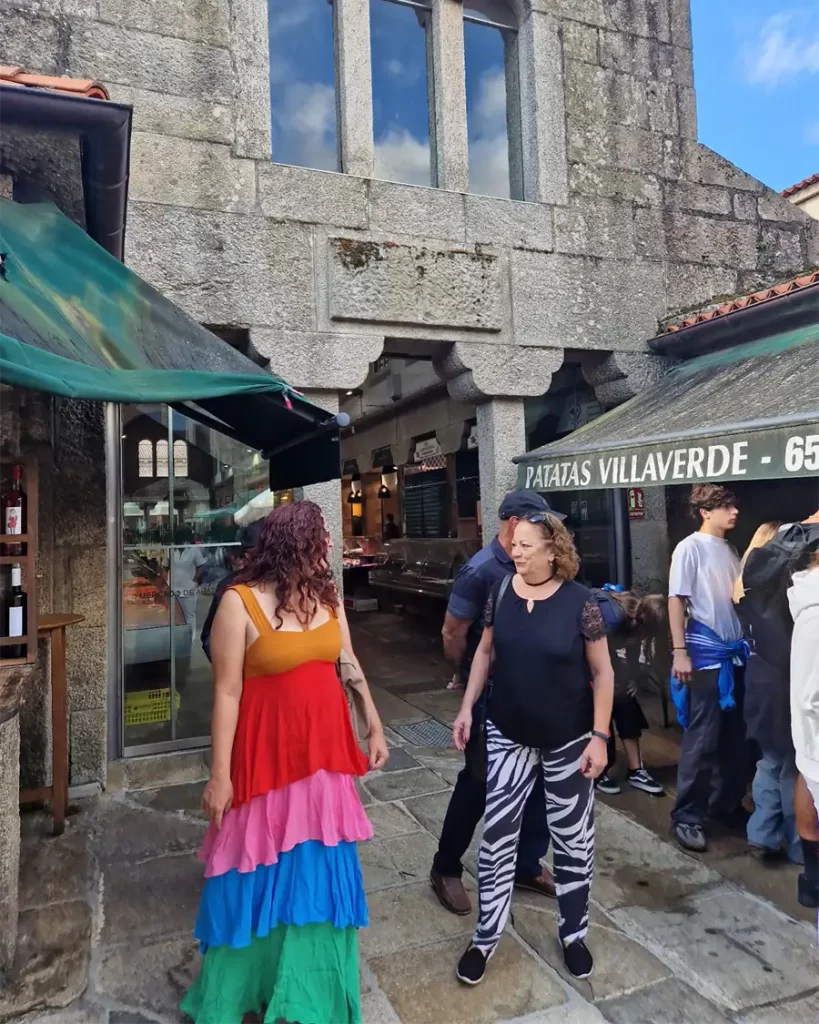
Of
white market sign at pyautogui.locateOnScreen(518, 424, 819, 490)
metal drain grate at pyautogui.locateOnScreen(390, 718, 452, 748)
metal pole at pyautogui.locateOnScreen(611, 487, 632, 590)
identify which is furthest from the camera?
metal pole at pyautogui.locateOnScreen(611, 487, 632, 590)

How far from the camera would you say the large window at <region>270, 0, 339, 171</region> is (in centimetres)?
557

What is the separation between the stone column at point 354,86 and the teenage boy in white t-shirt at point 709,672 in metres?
3.78

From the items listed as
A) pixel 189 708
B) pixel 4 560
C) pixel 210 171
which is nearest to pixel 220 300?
pixel 210 171

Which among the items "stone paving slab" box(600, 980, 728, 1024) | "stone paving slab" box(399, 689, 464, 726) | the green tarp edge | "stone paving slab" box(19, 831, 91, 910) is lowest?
"stone paving slab" box(600, 980, 728, 1024)

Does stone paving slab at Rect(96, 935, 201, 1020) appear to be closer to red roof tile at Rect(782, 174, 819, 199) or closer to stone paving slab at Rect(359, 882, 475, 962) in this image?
stone paving slab at Rect(359, 882, 475, 962)

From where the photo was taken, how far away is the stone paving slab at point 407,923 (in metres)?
2.90

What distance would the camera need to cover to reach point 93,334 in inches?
108

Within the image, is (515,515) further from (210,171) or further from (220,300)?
(210,171)

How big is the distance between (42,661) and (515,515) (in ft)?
10.7

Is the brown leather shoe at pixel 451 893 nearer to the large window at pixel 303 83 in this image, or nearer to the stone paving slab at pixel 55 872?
the stone paving slab at pixel 55 872

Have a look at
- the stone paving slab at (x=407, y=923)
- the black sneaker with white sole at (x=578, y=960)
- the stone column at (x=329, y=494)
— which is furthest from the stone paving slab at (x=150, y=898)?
the stone column at (x=329, y=494)

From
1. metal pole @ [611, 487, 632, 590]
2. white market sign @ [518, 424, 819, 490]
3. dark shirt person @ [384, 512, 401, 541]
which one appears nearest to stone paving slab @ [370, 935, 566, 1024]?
white market sign @ [518, 424, 819, 490]

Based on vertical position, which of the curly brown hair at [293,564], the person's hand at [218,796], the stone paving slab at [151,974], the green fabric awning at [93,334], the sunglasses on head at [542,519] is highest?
the green fabric awning at [93,334]

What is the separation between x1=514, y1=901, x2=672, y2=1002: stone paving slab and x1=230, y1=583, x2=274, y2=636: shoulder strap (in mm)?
1809
